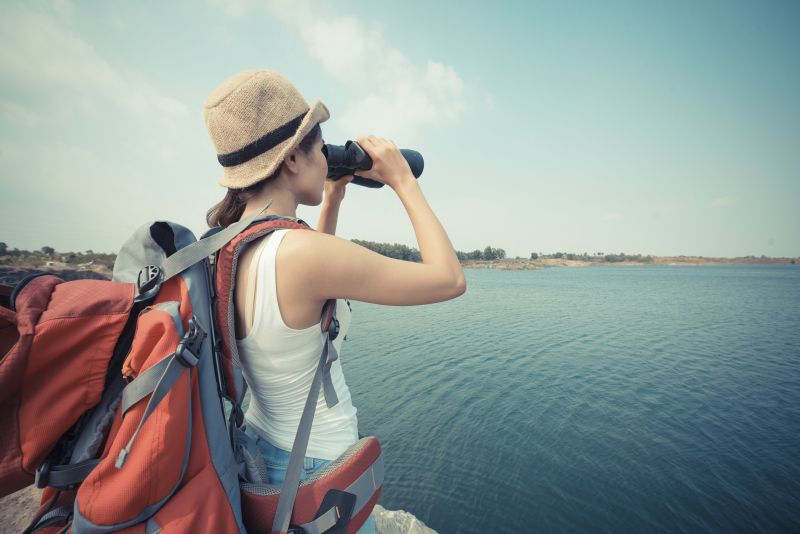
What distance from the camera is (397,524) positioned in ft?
11.4

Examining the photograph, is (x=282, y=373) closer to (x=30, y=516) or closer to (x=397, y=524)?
(x=397, y=524)

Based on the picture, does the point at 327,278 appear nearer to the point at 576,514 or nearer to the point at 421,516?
the point at 421,516

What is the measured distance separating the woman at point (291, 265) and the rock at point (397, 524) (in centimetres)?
265

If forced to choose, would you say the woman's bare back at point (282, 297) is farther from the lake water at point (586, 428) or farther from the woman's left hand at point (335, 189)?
the lake water at point (586, 428)

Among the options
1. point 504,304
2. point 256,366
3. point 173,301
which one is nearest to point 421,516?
point 256,366

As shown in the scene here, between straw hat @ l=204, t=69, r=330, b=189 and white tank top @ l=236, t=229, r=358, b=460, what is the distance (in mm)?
299

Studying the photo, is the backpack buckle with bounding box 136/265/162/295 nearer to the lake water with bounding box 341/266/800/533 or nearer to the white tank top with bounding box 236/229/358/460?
the white tank top with bounding box 236/229/358/460

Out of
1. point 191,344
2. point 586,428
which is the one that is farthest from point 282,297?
point 586,428

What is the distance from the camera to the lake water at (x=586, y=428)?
5016 millimetres

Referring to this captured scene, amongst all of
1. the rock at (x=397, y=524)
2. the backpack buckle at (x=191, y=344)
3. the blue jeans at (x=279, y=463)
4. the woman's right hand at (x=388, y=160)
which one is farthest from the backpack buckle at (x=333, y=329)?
the rock at (x=397, y=524)

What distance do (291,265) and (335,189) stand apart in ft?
3.06

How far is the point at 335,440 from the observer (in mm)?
1230

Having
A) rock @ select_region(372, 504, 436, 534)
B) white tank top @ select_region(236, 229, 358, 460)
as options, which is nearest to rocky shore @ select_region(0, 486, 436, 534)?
rock @ select_region(372, 504, 436, 534)

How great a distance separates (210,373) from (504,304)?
23.9 meters
